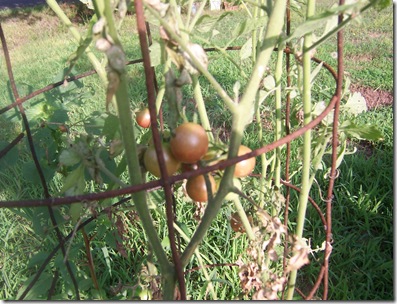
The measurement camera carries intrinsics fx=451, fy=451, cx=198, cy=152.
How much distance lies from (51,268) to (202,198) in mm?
877

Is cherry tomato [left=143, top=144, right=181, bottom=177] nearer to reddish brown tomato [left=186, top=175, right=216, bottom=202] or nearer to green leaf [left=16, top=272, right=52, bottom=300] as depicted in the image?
reddish brown tomato [left=186, top=175, right=216, bottom=202]

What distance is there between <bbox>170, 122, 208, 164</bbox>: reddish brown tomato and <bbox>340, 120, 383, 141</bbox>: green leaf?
399 mm

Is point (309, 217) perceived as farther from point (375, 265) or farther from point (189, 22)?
point (189, 22)

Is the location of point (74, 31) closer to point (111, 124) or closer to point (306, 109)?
point (111, 124)

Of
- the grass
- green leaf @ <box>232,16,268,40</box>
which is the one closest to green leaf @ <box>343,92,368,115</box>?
the grass

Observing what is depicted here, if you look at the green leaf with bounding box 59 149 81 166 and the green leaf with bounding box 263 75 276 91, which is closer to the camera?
the green leaf with bounding box 59 149 81 166

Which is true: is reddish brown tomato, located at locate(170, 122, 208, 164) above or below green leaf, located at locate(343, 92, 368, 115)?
above

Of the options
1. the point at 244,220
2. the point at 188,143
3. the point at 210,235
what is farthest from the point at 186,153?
the point at 210,235

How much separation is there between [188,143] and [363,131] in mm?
435

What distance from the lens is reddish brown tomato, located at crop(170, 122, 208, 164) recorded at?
23.5 inches

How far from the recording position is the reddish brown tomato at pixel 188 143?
0.60m

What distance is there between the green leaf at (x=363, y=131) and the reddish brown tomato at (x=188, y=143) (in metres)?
0.40

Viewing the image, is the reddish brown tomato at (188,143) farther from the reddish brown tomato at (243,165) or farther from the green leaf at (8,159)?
the green leaf at (8,159)

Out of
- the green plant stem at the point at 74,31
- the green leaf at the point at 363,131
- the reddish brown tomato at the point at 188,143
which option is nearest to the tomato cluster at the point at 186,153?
the reddish brown tomato at the point at 188,143
